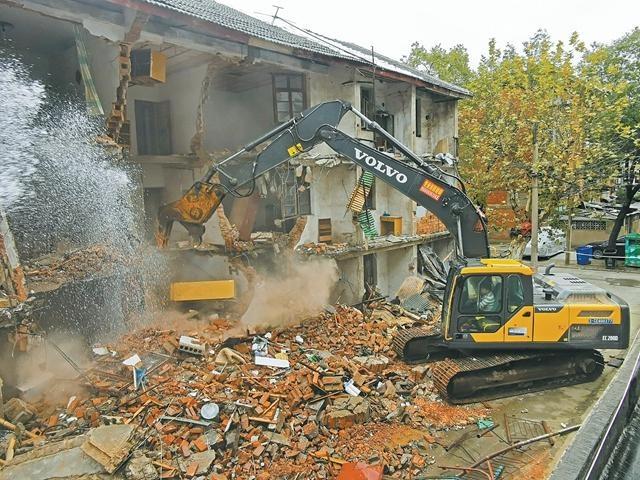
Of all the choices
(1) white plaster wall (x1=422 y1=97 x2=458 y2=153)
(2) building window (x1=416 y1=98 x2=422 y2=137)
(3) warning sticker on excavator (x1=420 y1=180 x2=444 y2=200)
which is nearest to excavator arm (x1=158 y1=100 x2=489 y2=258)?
(3) warning sticker on excavator (x1=420 y1=180 x2=444 y2=200)

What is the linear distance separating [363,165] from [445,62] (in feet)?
86.9

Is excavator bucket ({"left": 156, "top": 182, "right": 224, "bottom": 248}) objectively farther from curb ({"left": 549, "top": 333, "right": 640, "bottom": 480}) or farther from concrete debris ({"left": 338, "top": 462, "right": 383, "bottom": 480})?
curb ({"left": 549, "top": 333, "right": 640, "bottom": 480})

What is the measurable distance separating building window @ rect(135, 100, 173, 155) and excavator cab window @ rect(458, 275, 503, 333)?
29.9 ft

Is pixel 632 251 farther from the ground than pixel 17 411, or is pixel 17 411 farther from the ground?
pixel 632 251

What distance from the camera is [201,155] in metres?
12.5

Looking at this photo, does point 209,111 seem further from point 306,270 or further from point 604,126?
point 604,126

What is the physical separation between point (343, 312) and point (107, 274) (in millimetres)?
6538

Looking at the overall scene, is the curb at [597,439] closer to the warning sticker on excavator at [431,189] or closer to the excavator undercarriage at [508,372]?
the excavator undercarriage at [508,372]

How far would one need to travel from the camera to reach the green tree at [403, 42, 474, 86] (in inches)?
1241

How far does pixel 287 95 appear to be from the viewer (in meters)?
14.3

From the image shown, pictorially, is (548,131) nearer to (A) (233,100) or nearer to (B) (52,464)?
(A) (233,100)

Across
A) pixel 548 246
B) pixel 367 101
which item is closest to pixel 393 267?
pixel 367 101

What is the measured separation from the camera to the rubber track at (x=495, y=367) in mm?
8695

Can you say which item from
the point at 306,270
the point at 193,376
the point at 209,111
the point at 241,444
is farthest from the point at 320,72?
the point at 241,444
